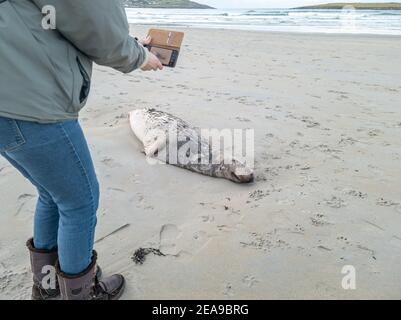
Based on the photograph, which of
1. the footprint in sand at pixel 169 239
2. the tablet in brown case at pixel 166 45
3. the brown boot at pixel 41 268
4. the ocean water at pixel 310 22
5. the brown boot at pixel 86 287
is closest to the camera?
the brown boot at pixel 86 287

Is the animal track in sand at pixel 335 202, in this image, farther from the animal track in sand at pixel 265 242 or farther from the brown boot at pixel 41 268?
the brown boot at pixel 41 268

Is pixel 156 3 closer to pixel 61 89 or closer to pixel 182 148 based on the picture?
pixel 182 148

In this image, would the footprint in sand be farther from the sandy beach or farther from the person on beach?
the person on beach

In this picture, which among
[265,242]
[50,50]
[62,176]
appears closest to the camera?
[50,50]

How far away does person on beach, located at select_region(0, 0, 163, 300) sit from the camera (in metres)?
1.30

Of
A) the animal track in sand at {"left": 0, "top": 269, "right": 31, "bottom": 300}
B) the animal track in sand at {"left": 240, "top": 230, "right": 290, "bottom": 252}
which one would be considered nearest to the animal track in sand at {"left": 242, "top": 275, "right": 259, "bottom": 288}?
the animal track in sand at {"left": 240, "top": 230, "right": 290, "bottom": 252}

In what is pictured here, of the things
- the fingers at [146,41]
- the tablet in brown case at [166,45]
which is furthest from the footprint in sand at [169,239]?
the fingers at [146,41]

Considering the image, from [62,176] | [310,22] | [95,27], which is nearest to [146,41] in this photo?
[95,27]

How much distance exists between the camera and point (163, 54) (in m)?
2.19

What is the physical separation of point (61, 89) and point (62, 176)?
35 cm

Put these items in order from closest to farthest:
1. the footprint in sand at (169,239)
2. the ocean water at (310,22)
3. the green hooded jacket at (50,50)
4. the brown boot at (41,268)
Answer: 1. the green hooded jacket at (50,50)
2. the brown boot at (41,268)
3. the footprint in sand at (169,239)
4. the ocean water at (310,22)

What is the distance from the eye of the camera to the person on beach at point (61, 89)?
1.30 metres

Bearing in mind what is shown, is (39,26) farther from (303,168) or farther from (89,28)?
(303,168)

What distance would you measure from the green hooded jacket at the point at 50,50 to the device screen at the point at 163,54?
693 mm
